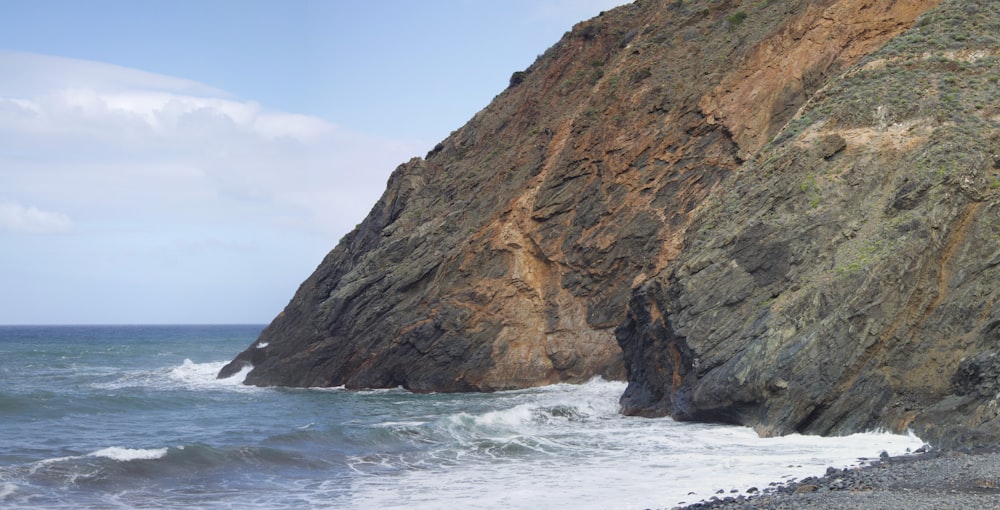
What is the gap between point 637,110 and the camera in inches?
1266

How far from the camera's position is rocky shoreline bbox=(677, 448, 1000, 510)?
36.2 feet

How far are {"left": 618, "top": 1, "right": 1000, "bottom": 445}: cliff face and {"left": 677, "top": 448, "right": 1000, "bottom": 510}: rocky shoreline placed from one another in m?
1.74

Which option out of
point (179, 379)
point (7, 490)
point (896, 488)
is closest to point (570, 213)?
point (7, 490)

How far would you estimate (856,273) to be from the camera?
1752 cm

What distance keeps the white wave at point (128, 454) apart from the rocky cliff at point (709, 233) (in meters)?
10.5

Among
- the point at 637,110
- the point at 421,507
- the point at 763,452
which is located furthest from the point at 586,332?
the point at 421,507

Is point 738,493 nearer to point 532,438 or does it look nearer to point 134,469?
point 532,438

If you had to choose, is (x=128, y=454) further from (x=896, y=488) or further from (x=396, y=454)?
(x=896, y=488)

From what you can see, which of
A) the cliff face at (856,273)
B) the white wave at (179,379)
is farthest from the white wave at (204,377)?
the cliff face at (856,273)

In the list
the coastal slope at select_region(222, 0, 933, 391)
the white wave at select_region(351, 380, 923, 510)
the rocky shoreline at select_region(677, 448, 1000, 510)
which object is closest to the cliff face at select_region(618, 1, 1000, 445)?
the white wave at select_region(351, 380, 923, 510)

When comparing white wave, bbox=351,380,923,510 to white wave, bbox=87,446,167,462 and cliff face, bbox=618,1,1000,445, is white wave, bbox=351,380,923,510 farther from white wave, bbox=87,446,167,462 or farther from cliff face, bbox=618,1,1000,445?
white wave, bbox=87,446,167,462

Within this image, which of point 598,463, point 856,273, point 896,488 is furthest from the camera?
point 856,273

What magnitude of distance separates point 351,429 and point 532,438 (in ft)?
15.4

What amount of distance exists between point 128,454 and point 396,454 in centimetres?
517
